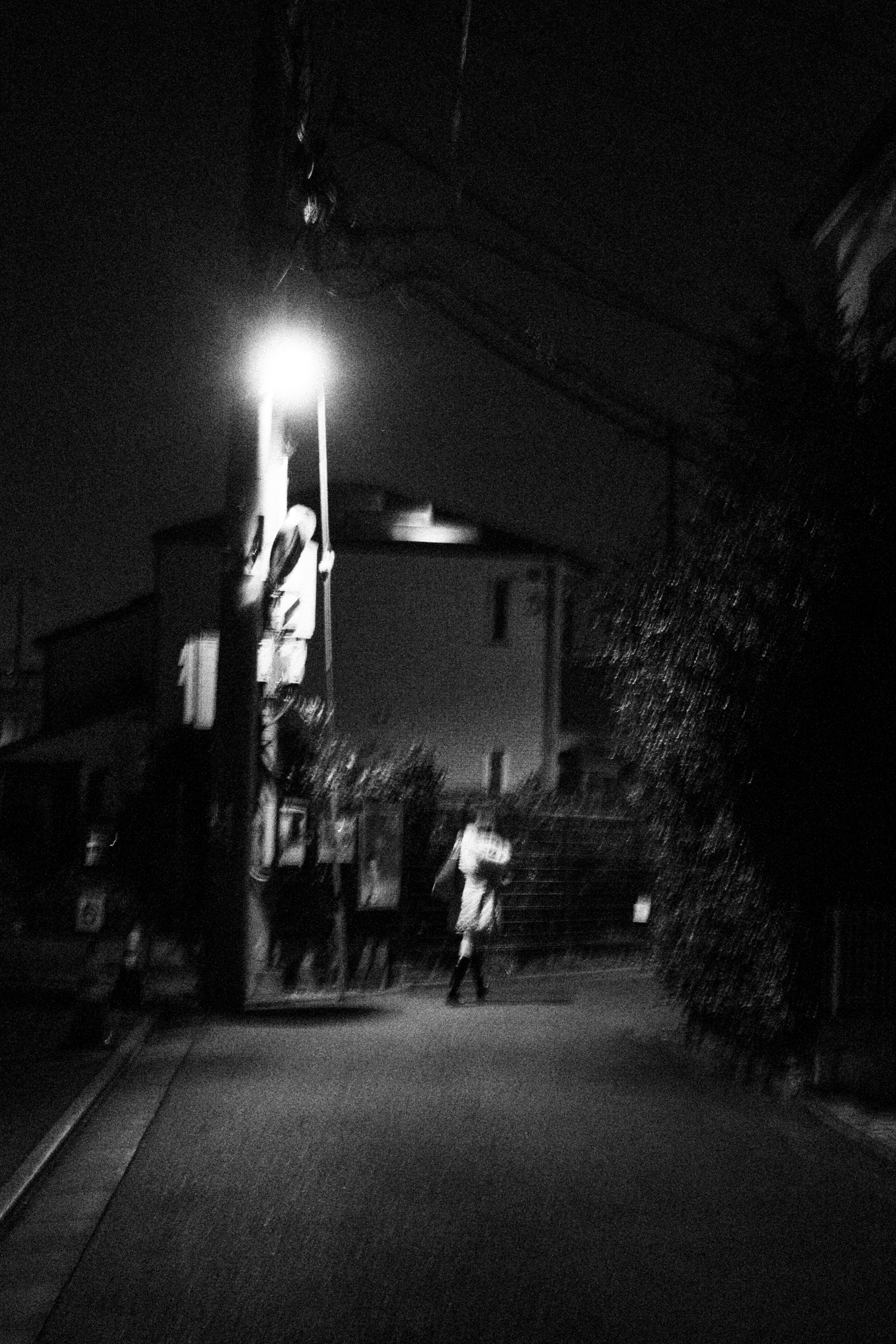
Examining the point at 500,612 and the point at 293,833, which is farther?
the point at 500,612

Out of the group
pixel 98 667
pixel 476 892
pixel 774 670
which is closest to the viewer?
pixel 774 670

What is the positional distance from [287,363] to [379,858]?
19.3 ft

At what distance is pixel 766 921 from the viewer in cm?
1253

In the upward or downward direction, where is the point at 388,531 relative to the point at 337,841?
upward

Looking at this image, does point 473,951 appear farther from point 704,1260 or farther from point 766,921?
point 704,1260

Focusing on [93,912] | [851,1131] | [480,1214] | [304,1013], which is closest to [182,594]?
[304,1013]

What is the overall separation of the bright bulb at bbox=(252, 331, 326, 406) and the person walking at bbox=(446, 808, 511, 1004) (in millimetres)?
4671

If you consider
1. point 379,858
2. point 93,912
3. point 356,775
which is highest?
point 356,775

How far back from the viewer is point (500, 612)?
41.0m

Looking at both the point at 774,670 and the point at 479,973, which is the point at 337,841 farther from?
the point at 774,670

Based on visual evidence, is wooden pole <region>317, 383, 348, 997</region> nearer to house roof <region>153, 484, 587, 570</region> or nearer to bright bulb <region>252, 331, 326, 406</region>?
bright bulb <region>252, 331, 326, 406</region>

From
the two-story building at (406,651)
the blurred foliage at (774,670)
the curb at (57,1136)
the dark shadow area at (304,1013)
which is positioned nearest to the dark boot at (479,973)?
the dark shadow area at (304,1013)

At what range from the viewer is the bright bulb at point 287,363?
53.4 ft

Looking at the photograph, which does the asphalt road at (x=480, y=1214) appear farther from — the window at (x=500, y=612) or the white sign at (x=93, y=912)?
the window at (x=500, y=612)
